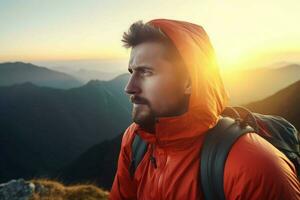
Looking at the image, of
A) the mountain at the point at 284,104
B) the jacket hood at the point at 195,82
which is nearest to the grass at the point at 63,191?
the jacket hood at the point at 195,82

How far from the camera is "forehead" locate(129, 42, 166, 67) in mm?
3922

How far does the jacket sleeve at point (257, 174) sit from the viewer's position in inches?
119

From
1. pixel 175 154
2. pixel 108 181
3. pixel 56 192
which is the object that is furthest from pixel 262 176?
pixel 108 181

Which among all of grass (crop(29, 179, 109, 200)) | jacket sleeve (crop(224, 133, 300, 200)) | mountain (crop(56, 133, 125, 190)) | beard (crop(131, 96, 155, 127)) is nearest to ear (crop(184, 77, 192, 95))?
beard (crop(131, 96, 155, 127))

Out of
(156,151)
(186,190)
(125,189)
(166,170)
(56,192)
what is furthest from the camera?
(56,192)

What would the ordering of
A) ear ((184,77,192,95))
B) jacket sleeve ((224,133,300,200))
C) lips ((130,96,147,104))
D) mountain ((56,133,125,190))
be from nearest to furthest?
jacket sleeve ((224,133,300,200))
ear ((184,77,192,95))
lips ((130,96,147,104))
mountain ((56,133,125,190))

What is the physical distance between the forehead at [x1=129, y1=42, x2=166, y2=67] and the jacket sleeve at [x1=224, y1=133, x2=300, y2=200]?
1299 millimetres

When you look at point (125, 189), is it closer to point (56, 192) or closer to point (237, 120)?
point (237, 120)

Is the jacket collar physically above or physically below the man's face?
below

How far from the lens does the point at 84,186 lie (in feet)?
53.0

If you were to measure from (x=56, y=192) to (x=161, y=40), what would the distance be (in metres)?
12.8

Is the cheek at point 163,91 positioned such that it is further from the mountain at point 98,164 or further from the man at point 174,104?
the mountain at point 98,164

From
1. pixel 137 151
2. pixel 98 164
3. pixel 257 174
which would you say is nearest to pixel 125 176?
pixel 137 151

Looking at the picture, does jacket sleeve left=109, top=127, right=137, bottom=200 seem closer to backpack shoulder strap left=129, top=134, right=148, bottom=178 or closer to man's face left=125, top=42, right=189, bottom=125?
backpack shoulder strap left=129, top=134, right=148, bottom=178
